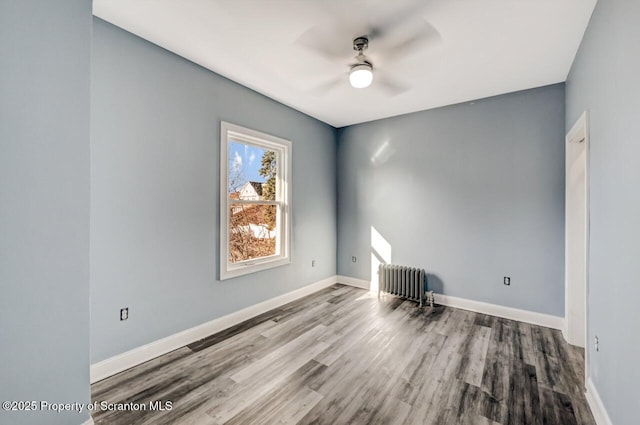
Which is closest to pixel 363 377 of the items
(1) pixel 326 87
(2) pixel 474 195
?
(2) pixel 474 195

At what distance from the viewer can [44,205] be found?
139cm

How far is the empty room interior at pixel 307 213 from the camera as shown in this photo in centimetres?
140

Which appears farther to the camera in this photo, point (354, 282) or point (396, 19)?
point (354, 282)

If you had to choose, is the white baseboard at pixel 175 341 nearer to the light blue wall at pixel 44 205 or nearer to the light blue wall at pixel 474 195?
the light blue wall at pixel 44 205

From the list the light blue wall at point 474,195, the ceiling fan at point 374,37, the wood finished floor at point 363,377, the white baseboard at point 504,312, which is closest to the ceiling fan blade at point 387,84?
the ceiling fan at point 374,37

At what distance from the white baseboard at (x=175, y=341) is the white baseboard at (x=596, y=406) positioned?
3173 mm

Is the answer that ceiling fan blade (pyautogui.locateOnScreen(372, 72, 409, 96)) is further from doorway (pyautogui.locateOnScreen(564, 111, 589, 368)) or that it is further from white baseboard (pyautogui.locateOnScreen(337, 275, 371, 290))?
white baseboard (pyautogui.locateOnScreen(337, 275, 371, 290))

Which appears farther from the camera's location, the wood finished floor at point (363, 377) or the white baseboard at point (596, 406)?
the wood finished floor at point (363, 377)

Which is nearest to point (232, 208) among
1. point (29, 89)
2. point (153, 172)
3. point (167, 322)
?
point (153, 172)

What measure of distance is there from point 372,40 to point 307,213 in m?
2.65

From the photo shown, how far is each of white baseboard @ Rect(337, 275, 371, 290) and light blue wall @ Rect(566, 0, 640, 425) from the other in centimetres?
295

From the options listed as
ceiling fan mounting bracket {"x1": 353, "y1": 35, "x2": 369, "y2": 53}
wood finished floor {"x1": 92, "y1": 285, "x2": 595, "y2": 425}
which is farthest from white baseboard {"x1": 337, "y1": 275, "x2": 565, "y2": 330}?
ceiling fan mounting bracket {"x1": 353, "y1": 35, "x2": 369, "y2": 53}

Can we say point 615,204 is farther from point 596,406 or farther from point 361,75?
point 361,75

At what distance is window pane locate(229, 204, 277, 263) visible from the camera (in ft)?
11.0
